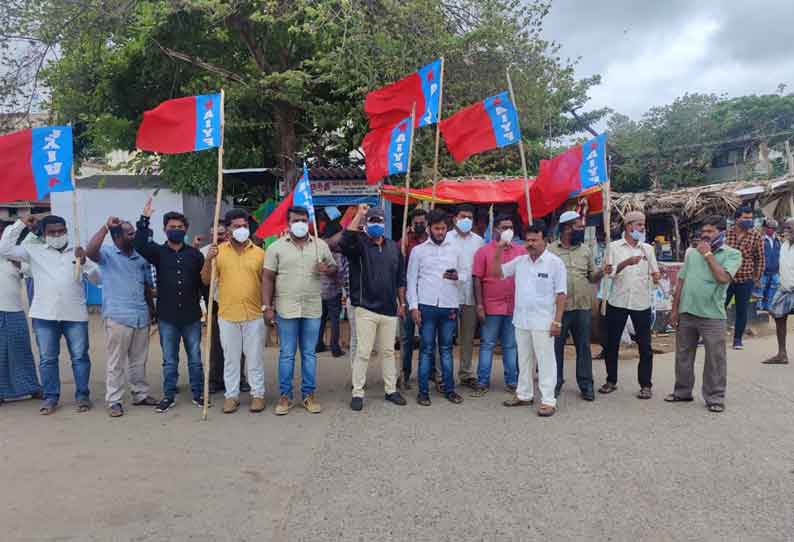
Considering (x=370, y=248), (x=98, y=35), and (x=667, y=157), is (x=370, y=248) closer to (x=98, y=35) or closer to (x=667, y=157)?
(x=98, y=35)

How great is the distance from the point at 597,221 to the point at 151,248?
836 cm

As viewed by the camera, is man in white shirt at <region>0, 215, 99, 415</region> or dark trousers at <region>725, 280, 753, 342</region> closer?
man in white shirt at <region>0, 215, 99, 415</region>

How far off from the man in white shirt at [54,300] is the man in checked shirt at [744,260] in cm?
790

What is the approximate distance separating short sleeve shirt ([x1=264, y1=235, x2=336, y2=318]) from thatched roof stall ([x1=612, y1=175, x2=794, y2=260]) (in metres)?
8.87

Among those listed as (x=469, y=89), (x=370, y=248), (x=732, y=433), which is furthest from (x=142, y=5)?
(x=732, y=433)

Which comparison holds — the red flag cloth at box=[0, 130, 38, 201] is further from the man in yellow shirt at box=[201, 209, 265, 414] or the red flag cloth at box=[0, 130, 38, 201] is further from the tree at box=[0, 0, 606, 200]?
the tree at box=[0, 0, 606, 200]

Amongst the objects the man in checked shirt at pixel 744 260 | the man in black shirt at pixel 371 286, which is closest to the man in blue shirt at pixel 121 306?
the man in black shirt at pixel 371 286

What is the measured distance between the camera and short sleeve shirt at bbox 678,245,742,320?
546 centimetres

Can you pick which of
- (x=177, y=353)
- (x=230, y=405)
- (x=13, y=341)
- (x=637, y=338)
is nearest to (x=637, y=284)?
(x=637, y=338)

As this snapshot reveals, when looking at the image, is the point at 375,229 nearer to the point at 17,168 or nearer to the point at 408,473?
the point at 408,473

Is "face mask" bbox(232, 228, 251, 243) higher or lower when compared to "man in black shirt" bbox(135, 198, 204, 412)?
higher

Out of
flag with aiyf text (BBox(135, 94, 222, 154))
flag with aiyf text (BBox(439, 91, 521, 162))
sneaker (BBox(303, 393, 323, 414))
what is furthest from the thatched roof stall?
flag with aiyf text (BBox(135, 94, 222, 154))

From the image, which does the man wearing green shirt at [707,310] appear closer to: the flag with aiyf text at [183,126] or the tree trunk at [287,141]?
the flag with aiyf text at [183,126]

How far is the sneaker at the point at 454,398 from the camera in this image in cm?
571
